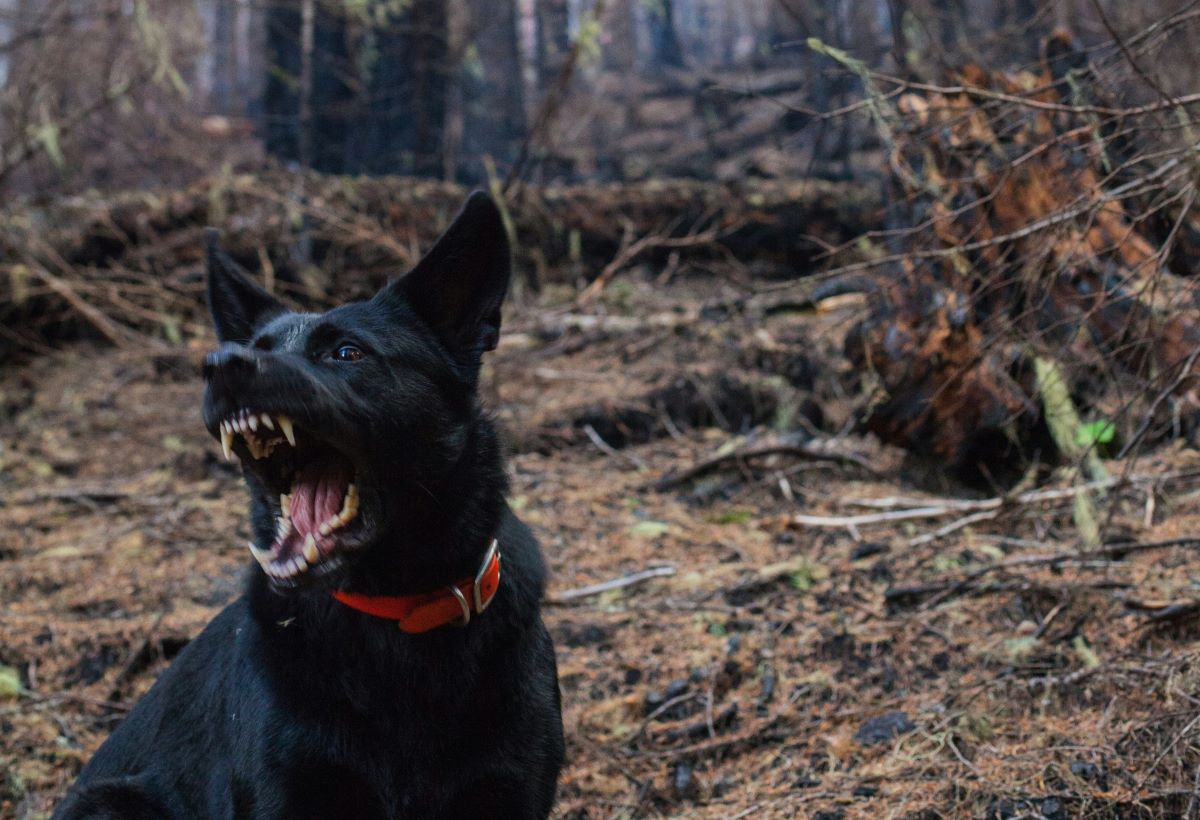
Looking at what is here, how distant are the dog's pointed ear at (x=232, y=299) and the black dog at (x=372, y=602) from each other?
0.07 meters

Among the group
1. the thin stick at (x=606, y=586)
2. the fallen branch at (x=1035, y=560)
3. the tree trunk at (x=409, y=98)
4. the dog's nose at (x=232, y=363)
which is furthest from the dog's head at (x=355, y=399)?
the tree trunk at (x=409, y=98)

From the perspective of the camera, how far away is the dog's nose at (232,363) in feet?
6.97

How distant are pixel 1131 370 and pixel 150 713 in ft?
16.4

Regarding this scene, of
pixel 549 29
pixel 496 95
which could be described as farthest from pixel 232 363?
pixel 549 29

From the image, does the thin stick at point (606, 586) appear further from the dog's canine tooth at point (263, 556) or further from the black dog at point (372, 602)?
the dog's canine tooth at point (263, 556)

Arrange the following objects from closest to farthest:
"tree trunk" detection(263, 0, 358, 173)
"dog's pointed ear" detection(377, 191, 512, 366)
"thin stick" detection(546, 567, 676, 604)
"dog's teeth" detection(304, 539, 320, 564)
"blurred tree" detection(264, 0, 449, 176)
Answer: "dog's teeth" detection(304, 539, 320, 564)
"dog's pointed ear" detection(377, 191, 512, 366)
"thin stick" detection(546, 567, 676, 604)
"blurred tree" detection(264, 0, 449, 176)
"tree trunk" detection(263, 0, 358, 173)

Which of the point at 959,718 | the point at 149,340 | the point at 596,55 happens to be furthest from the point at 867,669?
the point at 149,340

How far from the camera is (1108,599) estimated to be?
3891mm

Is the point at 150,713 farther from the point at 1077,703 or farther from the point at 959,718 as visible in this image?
the point at 1077,703

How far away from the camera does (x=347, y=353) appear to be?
2.62 metres

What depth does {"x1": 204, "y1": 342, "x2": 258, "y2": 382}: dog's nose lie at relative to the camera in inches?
83.7

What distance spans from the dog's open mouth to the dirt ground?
169cm

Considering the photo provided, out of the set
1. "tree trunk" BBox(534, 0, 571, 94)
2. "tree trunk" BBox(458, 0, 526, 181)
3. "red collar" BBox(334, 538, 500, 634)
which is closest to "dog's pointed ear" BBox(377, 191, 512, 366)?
"red collar" BBox(334, 538, 500, 634)

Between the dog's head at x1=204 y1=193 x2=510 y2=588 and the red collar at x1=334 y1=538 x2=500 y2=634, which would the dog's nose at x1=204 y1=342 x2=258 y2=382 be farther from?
the red collar at x1=334 y1=538 x2=500 y2=634
